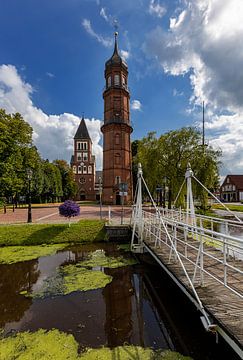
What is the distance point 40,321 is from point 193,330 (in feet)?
11.5

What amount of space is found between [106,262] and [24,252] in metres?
4.80

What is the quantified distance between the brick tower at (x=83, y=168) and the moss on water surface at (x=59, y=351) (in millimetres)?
57043

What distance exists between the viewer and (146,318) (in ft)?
17.5

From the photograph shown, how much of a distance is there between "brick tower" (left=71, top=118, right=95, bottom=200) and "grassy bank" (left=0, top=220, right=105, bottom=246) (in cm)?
4698

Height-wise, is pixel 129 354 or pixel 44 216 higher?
pixel 44 216

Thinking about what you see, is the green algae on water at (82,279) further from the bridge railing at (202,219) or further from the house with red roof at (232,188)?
the house with red roof at (232,188)

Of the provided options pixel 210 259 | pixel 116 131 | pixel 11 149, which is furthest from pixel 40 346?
pixel 116 131

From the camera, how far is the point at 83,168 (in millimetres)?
61688

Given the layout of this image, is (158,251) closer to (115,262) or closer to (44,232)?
(115,262)

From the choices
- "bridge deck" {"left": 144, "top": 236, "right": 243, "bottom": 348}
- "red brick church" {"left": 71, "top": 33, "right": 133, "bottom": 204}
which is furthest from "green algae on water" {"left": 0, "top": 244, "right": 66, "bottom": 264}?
"red brick church" {"left": 71, "top": 33, "right": 133, "bottom": 204}

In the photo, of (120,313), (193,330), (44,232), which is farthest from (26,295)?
(44,232)

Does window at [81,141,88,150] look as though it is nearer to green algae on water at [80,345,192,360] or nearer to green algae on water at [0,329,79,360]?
green algae on water at [0,329,79,360]

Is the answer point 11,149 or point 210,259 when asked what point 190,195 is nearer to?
point 210,259

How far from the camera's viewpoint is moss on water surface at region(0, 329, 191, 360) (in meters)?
3.93
